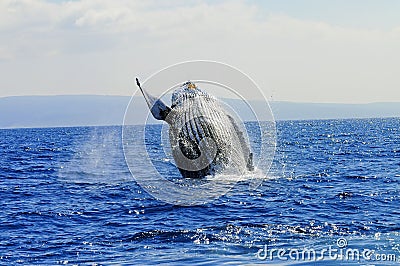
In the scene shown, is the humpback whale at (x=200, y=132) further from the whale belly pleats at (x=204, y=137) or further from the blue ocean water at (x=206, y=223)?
the blue ocean water at (x=206, y=223)

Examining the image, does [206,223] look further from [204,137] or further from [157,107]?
[157,107]

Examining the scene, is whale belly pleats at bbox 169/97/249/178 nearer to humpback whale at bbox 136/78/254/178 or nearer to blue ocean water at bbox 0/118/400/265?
humpback whale at bbox 136/78/254/178

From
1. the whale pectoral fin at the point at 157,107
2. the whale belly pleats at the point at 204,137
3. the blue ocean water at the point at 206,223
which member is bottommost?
the blue ocean water at the point at 206,223

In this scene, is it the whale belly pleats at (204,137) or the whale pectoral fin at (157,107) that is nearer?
the whale belly pleats at (204,137)

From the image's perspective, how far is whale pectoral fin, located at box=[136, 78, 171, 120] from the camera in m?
29.6

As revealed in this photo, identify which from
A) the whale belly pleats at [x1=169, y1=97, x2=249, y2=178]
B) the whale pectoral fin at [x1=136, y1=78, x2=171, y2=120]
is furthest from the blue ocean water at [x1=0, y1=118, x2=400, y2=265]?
the whale pectoral fin at [x1=136, y1=78, x2=171, y2=120]

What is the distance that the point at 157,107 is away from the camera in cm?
2978

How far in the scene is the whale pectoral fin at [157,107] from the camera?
29.6 metres

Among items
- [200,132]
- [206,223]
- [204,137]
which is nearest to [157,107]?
[200,132]

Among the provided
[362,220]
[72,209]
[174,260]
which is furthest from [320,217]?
[72,209]

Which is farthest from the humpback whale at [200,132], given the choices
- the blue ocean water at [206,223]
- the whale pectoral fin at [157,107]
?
the blue ocean water at [206,223]

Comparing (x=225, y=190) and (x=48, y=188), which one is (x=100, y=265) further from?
(x=48, y=188)

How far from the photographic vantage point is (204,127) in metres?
28.9

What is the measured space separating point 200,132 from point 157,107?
2.71 meters
